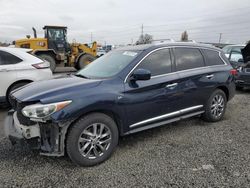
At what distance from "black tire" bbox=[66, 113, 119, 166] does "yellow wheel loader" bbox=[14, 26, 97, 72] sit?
30.8ft

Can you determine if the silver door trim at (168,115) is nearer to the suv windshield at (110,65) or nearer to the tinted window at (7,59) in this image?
the suv windshield at (110,65)

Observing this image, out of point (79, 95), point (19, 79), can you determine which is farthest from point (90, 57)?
point (79, 95)

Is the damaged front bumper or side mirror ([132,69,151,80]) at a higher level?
side mirror ([132,69,151,80])

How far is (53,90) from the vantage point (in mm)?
2891

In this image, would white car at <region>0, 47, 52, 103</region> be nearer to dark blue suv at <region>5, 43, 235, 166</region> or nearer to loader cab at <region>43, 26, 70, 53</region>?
dark blue suv at <region>5, 43, 235, 166</region>

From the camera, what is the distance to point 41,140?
9.04 ft

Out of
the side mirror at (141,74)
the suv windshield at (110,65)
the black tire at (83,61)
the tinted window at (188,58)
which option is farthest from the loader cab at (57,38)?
the side mirror at (141,74)

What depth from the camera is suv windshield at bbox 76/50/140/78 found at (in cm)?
343

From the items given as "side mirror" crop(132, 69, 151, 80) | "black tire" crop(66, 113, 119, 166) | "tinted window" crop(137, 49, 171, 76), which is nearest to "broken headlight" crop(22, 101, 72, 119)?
"black tire" crop(66, 113, 119, 166)

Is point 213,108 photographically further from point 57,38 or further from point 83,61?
point 57,38

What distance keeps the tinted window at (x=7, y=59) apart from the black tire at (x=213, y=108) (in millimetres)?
4511

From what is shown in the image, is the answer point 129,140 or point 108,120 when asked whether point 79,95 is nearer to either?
point 108,120

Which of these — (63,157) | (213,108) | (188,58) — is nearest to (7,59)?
(63,157)

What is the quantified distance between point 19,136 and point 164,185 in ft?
6.31
